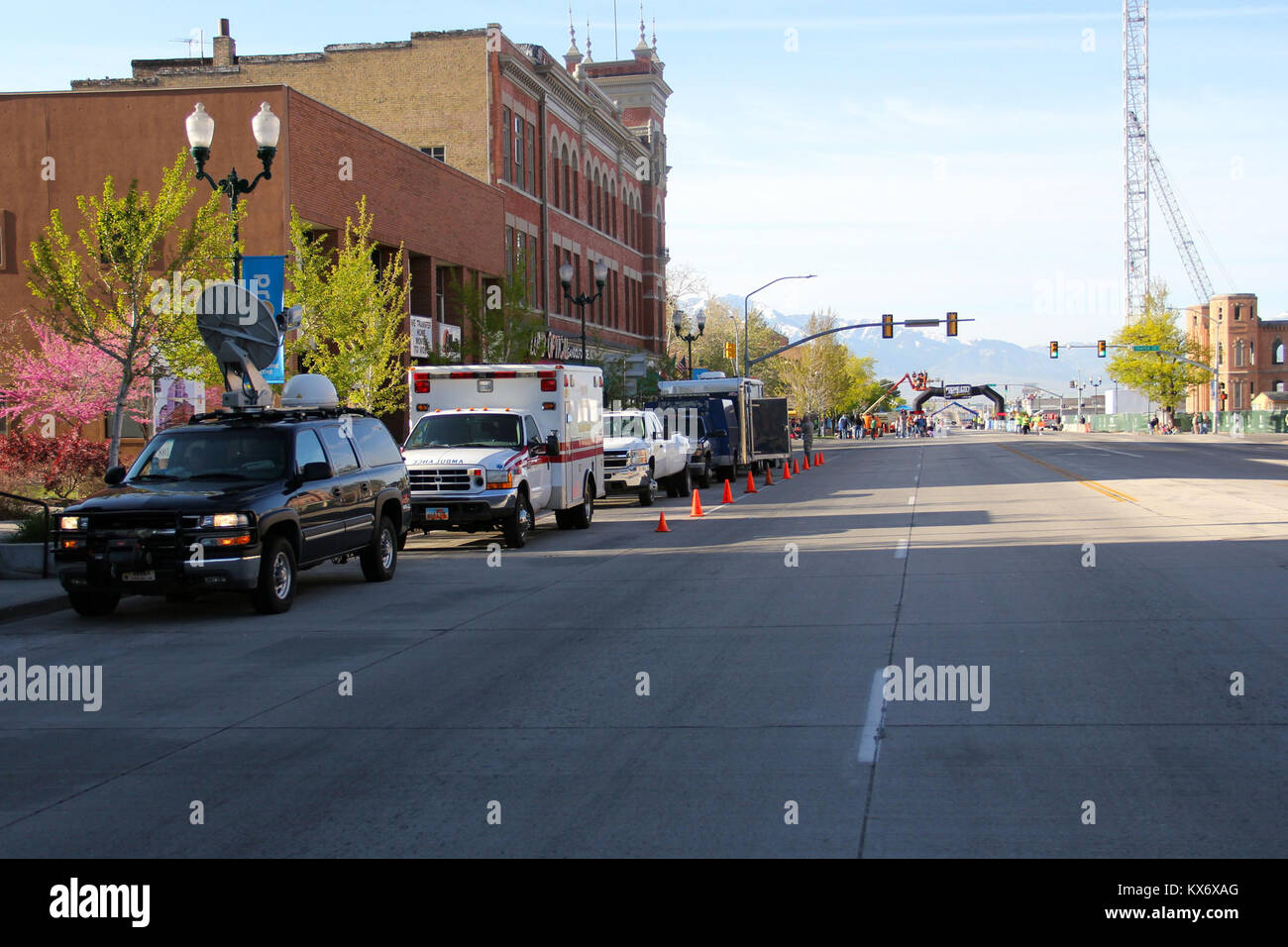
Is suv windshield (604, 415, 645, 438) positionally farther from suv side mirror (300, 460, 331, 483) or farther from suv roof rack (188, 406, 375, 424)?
suv side mirror (300, 460, 331, 483)

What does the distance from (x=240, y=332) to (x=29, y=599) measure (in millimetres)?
6923

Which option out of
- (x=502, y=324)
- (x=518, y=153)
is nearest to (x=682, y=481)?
(x=502, y=324)

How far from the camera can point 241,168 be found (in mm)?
31781

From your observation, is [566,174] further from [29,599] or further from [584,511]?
[29,599]

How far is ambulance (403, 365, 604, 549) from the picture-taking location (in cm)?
Result: 1875

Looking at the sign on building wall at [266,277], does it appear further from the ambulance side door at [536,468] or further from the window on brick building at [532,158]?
the window on brick building at [532,158]

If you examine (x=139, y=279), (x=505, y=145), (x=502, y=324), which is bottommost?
(x=139, y=279)

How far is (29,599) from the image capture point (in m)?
13.7

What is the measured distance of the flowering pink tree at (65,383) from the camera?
26.6 meters

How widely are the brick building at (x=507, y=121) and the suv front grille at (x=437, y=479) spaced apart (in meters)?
16.7

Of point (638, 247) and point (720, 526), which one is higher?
point (638, 247)
